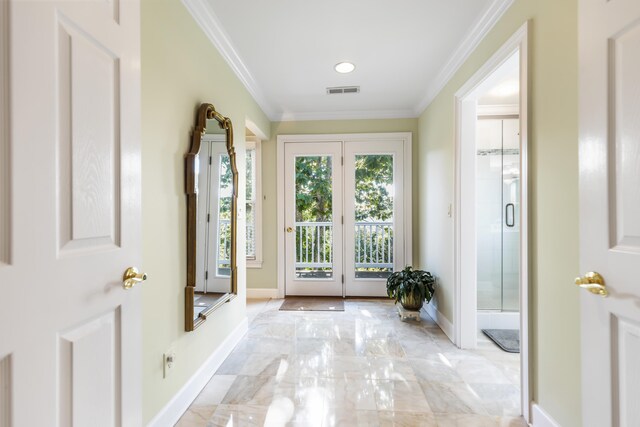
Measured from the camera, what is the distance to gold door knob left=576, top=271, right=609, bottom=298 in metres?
0.88

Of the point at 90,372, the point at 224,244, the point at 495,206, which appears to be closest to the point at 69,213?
the point at 90,372

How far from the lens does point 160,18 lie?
1518mm

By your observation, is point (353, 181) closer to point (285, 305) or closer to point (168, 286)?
point (285, 305)

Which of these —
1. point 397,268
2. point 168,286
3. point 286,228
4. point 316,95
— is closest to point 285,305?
point 286,228

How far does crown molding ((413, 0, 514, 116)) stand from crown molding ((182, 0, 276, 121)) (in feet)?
5.79

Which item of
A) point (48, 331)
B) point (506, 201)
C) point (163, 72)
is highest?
point (163, 72)

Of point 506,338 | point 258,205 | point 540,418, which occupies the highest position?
point 258,205

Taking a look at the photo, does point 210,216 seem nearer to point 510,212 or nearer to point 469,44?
point 469,44

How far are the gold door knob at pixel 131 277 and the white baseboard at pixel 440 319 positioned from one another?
257 centimetres

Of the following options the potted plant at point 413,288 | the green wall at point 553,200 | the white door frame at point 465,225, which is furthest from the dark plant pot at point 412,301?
the green wall at point 553,200

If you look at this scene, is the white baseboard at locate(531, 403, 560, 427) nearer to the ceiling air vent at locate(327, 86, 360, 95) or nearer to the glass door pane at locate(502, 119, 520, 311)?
the glass door pane at locate(502, 119, 520, 311)

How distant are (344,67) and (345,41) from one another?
1.34 ft

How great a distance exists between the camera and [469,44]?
226cm

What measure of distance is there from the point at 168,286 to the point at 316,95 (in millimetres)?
2576
